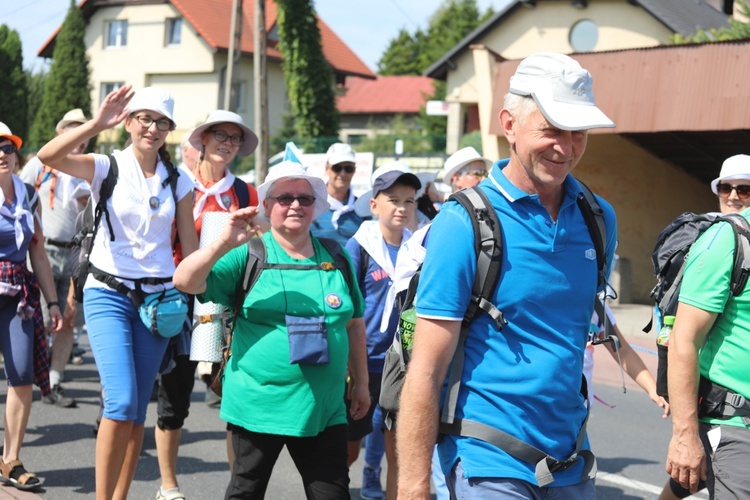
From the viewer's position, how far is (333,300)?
14.3 feet

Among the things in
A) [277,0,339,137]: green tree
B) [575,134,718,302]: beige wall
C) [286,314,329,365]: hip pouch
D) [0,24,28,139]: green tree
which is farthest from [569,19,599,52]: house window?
[286,314,329,365]: hip pouch

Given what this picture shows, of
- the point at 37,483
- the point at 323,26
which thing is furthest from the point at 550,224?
the point at 323,26

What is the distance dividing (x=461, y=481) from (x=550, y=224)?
0.78 metres

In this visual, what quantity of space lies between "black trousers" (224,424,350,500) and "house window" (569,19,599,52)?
34565 mm

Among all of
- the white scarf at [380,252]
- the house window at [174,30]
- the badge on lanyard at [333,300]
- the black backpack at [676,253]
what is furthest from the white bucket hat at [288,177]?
the house window at [174,30]

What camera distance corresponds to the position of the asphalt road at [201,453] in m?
6.23

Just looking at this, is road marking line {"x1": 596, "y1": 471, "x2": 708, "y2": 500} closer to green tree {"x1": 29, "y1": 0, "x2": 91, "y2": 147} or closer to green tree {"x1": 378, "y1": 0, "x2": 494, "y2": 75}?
green tree {"x1": 29, "y1": 0, "x2": 91, "y2": 147}

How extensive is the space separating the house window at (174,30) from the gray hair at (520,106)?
49.6m

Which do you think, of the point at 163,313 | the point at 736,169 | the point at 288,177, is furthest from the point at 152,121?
the point at 736,169

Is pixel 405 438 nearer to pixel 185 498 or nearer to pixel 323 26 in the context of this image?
pixel 185 498

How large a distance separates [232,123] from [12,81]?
4452cm

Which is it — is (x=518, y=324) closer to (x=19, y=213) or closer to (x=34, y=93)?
(x=19, y=213)

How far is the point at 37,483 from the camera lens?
5.89m

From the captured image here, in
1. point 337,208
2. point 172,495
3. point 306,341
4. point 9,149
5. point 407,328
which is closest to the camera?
point 407,328
